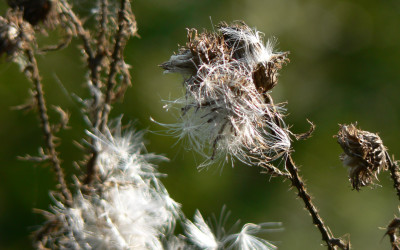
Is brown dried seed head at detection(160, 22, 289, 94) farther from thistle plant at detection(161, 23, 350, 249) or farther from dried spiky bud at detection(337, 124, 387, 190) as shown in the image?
dried spiky bud at detection(337, 124, 387, 190)

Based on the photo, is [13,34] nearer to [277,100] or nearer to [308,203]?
[308,203]

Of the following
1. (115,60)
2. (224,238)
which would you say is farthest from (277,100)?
(115,60)

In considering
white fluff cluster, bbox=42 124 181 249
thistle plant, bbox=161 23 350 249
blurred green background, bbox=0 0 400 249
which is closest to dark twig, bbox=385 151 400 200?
thistle plant, bbox=161 23 350 249

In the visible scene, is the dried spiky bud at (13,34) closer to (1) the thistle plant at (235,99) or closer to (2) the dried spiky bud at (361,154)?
(1) the thistle plant at (235,99)

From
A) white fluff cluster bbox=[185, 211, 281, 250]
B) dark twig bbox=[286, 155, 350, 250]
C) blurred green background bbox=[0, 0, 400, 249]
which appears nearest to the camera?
dark twig bbox=[286, 155, 350, 250]

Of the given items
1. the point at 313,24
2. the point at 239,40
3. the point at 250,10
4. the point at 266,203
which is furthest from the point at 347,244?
the point at 313,24

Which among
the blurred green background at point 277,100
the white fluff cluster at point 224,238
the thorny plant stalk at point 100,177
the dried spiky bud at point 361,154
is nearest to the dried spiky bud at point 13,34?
the thorny plant stalk at point 100,177
